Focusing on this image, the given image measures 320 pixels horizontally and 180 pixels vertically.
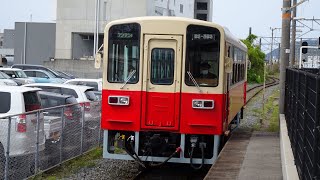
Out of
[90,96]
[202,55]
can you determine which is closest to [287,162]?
[202,55]

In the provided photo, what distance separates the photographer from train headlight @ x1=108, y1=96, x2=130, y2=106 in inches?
424

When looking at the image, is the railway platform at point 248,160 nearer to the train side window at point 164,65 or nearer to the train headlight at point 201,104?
the train headlight at point 201,104

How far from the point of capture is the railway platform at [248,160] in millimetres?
9172

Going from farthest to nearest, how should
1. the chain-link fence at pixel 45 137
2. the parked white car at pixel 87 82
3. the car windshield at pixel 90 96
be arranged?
the parked white car at pixel 87 82, the car windshield at pixel 90 96, the chain-link fence at pixel 45 137

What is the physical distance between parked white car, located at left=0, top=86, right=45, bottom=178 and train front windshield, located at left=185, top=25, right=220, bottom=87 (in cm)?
301

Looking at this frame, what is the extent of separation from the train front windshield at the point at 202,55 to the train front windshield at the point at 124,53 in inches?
38.4

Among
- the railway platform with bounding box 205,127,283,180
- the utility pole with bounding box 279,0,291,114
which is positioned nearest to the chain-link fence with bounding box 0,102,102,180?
the railway platform with bounding box 205,127,283,180

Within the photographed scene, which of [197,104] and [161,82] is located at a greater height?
[161,82]

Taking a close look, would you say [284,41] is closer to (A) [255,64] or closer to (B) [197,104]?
(B) [197,104]

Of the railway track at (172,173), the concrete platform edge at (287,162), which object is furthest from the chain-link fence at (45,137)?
the concrete platform edge at (287,162)

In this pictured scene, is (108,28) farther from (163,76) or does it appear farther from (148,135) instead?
(148,135)

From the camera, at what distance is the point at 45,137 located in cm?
1161

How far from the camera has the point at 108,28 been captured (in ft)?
36.3

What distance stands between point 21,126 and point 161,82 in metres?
2.67
